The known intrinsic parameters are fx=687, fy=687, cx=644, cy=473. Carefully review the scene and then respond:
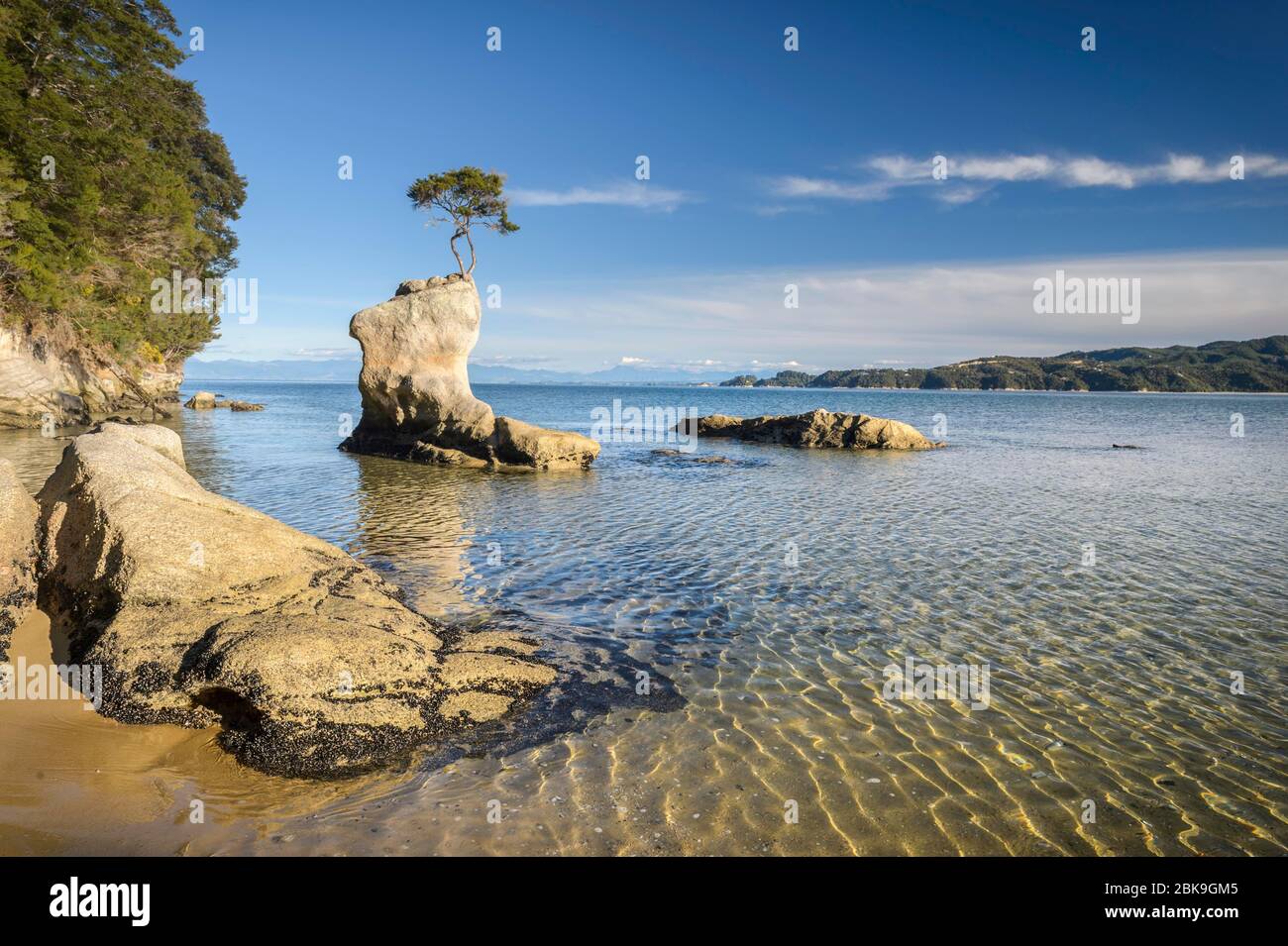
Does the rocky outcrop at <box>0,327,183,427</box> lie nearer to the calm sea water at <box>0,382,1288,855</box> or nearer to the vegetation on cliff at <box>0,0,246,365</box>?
the vegetation on cliff at <box>0,0,246,365</box>

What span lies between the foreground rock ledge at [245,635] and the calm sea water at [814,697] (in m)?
0.45

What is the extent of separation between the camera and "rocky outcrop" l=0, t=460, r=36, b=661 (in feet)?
26.4

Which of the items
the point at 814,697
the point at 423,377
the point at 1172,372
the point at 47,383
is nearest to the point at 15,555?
the point at 814,697

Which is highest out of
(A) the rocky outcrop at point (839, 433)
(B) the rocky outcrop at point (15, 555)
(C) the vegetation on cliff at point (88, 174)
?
(C) the vegetation on cliff at point (88, 174)

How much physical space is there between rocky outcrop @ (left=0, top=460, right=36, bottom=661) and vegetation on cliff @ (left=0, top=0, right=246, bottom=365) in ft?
89.5

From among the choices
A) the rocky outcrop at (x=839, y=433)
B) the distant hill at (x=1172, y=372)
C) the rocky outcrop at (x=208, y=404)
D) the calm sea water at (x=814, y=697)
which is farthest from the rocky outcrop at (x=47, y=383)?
the distant hill at (x=1172, y=372)

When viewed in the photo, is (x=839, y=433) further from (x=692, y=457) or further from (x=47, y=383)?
(x=47, y=383)

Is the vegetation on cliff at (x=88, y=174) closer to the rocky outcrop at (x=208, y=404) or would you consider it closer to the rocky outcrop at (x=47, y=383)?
the rocky outcrop at (x=47, y=383)

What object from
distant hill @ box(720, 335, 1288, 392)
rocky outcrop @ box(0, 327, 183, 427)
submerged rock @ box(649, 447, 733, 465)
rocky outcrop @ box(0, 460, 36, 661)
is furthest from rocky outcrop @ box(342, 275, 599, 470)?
distant hill @ box(720, 335, 1288, 392)

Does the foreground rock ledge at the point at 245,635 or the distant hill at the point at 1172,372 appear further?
the distant hill at the point at 1172,372

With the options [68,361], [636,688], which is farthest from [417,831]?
[68,361]

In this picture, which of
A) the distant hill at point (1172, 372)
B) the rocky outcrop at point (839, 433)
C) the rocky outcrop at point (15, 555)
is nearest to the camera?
the rocky outcrop at point (15, 555)

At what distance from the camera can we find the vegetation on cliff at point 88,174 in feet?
97.5
